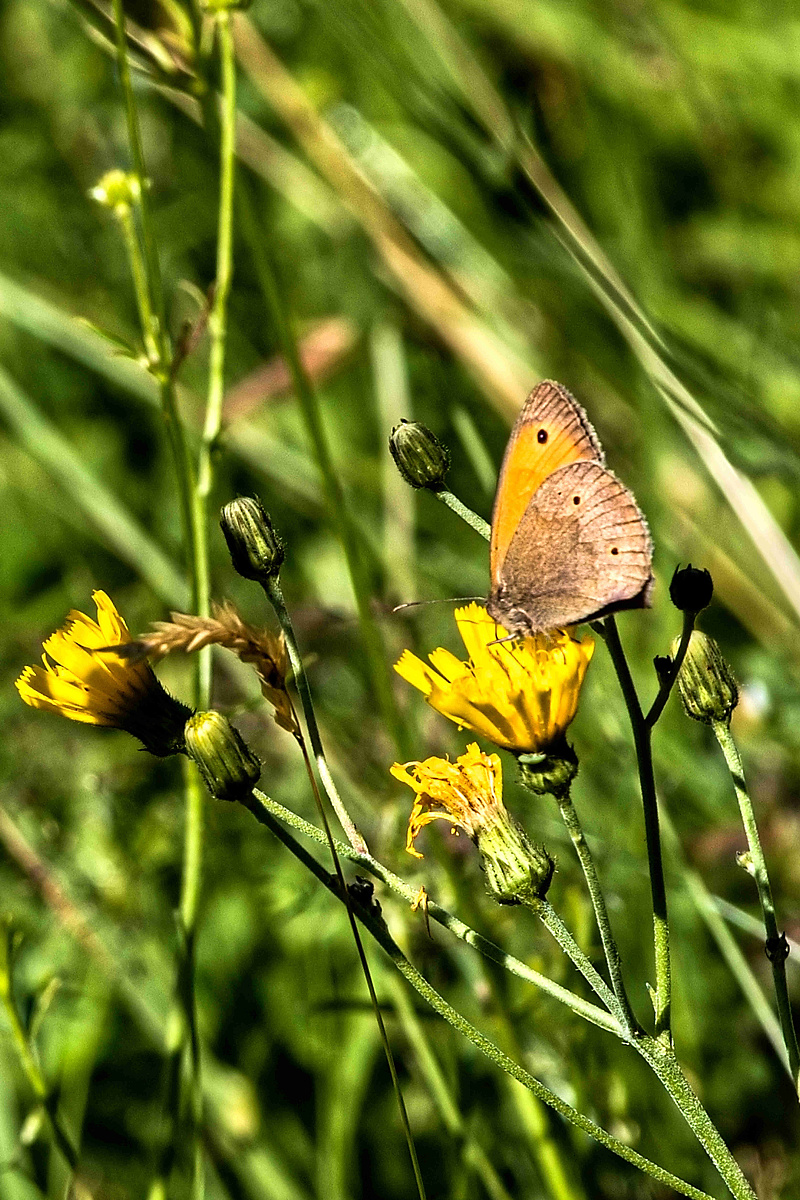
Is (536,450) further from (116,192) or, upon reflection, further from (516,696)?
(116,192)

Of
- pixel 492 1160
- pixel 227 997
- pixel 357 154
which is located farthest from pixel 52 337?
pixel 492 1160

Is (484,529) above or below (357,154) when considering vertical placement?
below

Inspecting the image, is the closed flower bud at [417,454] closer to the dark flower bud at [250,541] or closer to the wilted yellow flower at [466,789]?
the dark flower bud at [250,541]

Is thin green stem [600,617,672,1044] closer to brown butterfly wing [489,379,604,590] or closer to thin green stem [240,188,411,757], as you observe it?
brown butterfly wing [489,379,604,590]

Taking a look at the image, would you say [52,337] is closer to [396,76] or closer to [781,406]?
[396,76]

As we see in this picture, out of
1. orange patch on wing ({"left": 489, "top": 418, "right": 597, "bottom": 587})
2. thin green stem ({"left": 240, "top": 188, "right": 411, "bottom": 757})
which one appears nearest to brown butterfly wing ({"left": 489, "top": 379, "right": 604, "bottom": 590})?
orange patch on wing ({"left": 489, "top": 418, "right": 597, "bottom": 587})
